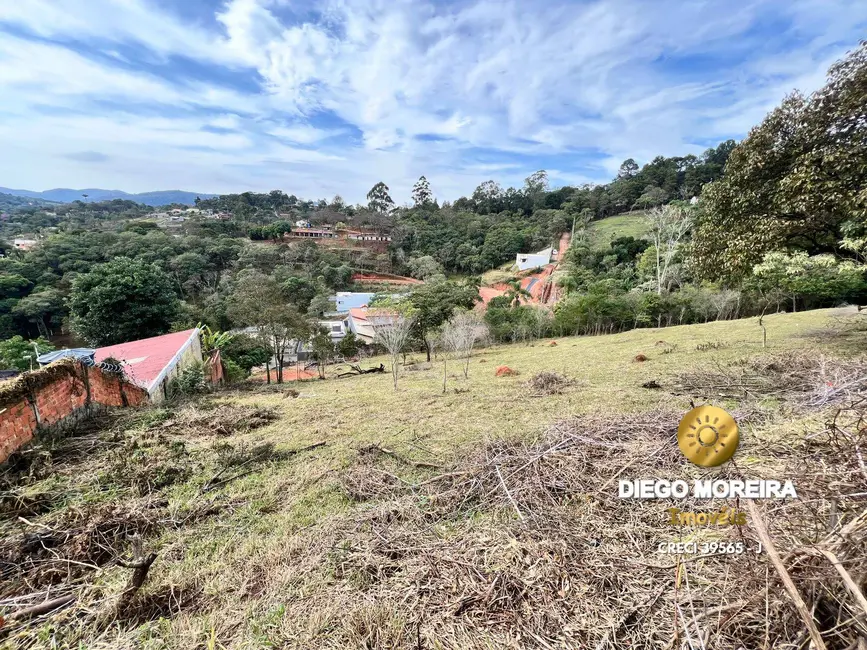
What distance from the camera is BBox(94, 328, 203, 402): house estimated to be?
10.4m

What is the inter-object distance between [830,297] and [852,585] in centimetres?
2767

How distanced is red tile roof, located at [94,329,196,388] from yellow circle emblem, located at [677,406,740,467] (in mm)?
12158

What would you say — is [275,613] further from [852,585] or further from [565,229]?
[565,229]

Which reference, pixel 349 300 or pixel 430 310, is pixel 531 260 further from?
pixel 430 310

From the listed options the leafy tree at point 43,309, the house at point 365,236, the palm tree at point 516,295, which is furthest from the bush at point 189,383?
the house at point 365,236

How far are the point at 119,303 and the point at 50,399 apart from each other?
59.6 feet

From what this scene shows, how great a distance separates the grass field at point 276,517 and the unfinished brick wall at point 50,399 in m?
0.51

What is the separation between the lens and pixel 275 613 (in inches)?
93.4

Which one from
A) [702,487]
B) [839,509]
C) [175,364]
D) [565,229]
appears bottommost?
[175,364]

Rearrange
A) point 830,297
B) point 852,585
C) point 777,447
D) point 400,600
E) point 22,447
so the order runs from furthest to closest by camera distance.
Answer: point 830,297 < point 22,447 < point 777,447 < point 400,600 < point 852,585

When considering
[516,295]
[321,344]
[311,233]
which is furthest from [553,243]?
[321,344]

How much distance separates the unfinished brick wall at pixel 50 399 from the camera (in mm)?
5082

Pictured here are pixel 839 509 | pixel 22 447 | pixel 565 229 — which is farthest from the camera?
pixel 565 229

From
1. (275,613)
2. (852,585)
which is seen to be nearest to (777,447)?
(852,585)
